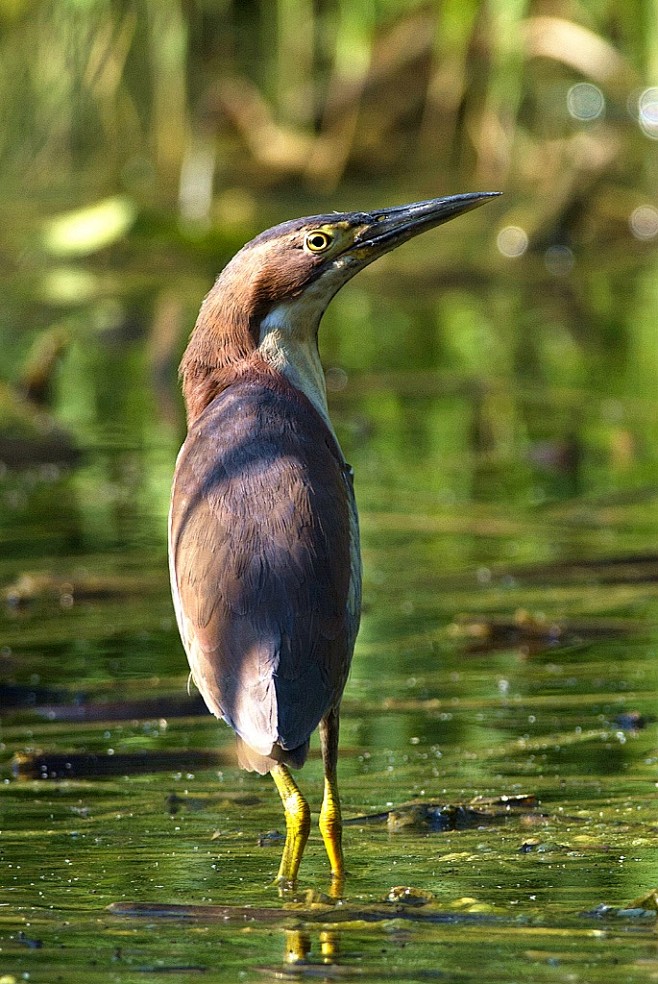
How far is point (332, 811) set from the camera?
378 cm

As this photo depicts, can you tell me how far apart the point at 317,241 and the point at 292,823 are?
1.34 m

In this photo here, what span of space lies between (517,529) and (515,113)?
896cm

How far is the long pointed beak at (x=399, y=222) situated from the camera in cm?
428

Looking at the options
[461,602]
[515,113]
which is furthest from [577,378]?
[515,113]

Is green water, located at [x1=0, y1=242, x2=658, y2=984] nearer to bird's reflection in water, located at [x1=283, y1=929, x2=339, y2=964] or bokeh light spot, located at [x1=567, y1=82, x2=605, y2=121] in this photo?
bird's reflection in water, located at [x1=283, y1=929, x2=339, y2=964]

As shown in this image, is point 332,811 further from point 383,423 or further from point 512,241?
point 512,241

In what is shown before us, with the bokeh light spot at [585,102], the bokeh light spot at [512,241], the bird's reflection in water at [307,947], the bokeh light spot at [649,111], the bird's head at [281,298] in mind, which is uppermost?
the bokeh light spot at [585,102]

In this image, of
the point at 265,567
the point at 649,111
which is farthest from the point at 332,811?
the point at 649,111

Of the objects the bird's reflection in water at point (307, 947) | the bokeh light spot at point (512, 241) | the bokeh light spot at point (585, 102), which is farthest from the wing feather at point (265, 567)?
the bokeh light spot at point (585, 102)

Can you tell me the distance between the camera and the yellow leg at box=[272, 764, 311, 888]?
3.63 meters

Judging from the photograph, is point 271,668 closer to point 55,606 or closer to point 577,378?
point 55,606

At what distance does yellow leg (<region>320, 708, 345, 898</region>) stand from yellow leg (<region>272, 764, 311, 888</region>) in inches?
1.7

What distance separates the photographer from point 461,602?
19.5ft

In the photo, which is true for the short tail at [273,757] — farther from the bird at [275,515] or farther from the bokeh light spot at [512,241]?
the bokeh light spot at [512,241]
